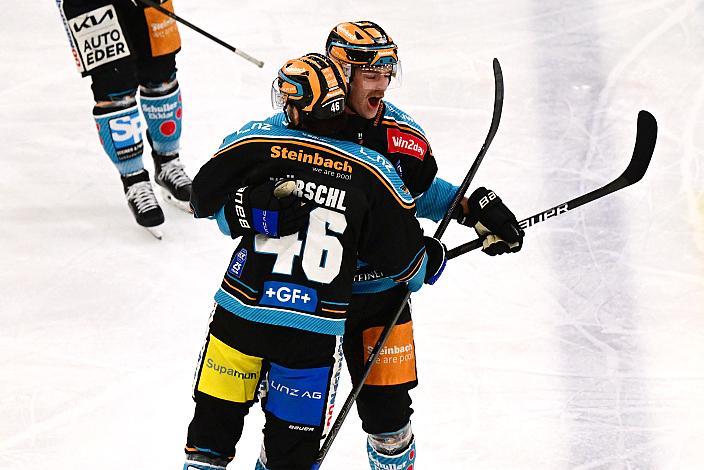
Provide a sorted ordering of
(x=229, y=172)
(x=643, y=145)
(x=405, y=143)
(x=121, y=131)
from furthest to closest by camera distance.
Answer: (x=121, y=131) → (x=643, y=145) → (x=405, y=143) → (x=229, y=172)

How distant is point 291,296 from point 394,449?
1.94 feet

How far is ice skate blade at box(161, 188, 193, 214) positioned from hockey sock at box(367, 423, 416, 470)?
1720mm

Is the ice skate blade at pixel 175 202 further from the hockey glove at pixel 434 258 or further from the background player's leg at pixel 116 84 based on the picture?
the hockey glove at pixel 434 258

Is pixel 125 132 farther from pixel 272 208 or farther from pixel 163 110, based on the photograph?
pixel 272 208

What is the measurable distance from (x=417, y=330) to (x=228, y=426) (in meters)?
1.22

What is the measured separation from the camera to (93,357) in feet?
11.0

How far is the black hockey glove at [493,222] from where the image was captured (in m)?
2.59

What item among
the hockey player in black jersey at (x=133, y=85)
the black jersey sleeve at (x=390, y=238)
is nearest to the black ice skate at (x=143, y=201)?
the hockey player in black jersey at (x=133, y=85)

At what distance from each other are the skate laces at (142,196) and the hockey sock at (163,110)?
202mm

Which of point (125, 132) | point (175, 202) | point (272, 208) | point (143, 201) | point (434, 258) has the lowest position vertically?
point (175, 202)

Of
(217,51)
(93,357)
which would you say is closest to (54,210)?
(93,357)

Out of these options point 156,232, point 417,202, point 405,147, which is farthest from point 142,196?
point 405,147

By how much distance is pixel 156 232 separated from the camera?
13.0 ft

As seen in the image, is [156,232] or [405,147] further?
[156,232]
